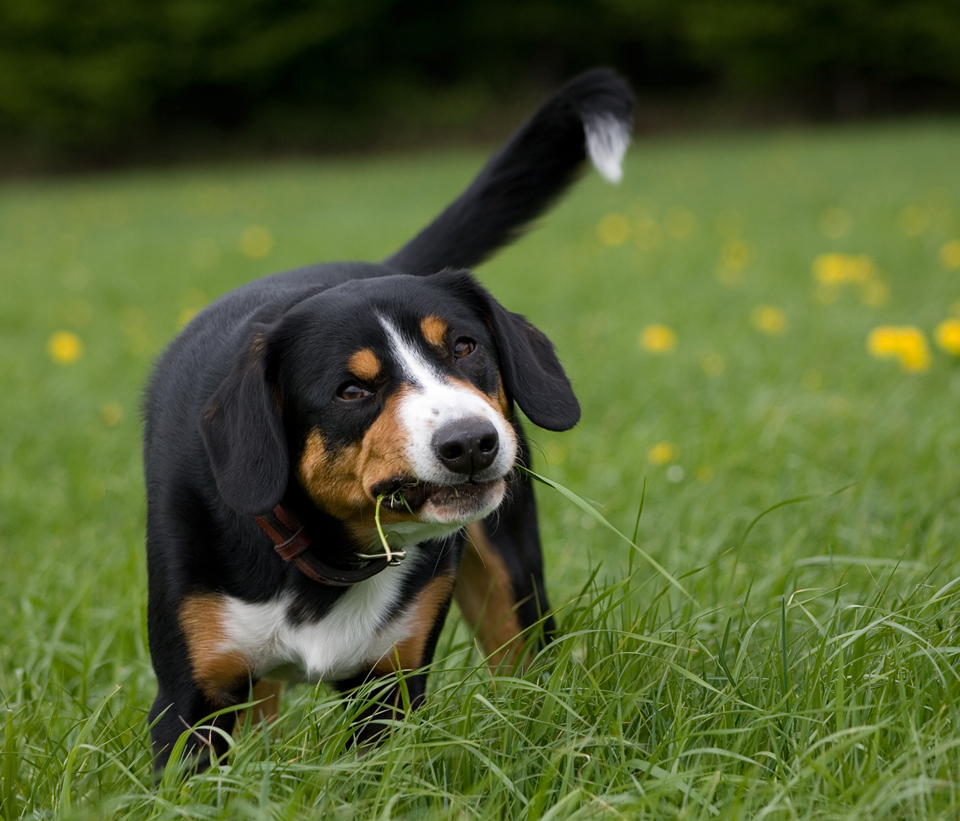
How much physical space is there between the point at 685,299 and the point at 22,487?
4.60 metres

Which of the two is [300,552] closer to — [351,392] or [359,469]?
[359,469]

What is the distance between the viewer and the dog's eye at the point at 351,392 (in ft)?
7.27

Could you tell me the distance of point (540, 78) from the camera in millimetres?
A: 33438

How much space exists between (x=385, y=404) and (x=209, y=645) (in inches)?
25.5

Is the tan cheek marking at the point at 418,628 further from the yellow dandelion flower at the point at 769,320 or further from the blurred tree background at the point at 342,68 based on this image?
the blurred tree background at the point at 342,68

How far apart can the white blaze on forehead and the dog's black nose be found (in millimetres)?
12

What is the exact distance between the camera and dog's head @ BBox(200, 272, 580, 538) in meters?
2.06

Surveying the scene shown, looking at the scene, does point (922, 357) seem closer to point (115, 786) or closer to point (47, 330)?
point (115, 786)

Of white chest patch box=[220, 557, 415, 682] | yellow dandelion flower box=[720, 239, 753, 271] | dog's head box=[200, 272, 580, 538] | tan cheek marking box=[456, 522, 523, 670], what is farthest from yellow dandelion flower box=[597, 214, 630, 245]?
white chest patch box=[220, 557, 415, 682]

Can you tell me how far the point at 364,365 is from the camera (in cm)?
221

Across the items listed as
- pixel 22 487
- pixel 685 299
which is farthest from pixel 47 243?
pixel 22 487

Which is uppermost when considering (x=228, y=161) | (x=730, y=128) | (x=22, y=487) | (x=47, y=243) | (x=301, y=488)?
(x=301, y=488)

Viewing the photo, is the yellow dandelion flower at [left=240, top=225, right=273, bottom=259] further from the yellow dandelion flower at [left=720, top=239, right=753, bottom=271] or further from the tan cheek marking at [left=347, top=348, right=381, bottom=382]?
the tan cheek marking at [left=347, top=348, right=381, bottom=382]

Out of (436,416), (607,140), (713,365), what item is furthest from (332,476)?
(713,365)
